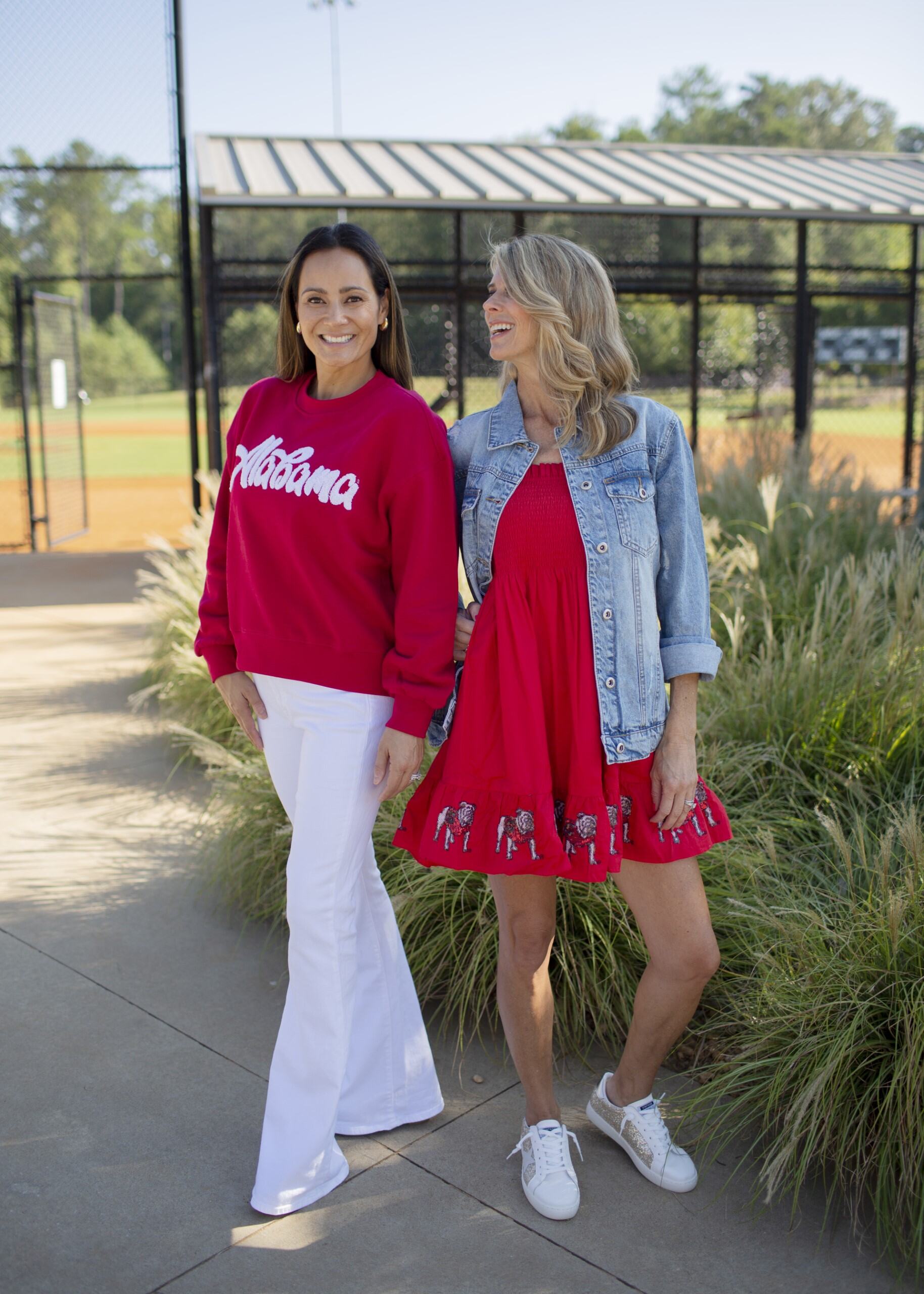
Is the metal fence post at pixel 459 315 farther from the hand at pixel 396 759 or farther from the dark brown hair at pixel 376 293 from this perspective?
the hand at pixel 396 759

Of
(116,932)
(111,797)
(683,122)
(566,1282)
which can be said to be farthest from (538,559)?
(683,122)

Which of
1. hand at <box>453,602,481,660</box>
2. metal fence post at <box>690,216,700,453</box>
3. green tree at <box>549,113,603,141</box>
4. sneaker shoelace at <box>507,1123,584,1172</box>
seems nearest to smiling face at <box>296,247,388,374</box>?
hand at <box>453,602,481,660</box>

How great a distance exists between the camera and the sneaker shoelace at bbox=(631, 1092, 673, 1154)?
8.36ft

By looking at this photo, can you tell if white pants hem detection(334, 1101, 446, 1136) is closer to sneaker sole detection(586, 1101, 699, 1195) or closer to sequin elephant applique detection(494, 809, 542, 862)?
sneaker sole detection(586, 1101, 699, 1195)

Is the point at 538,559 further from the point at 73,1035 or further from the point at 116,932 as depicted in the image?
the point at 116,932

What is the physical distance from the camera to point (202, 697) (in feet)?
18.2

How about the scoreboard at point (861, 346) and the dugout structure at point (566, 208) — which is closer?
the dugout structure at point (566, 208)

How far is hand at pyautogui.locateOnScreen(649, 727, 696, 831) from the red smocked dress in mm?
25

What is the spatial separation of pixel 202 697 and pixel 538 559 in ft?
11.6

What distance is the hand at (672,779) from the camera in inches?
92.4

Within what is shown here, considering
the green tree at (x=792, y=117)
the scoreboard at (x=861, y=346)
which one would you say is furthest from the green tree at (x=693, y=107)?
the scoreboard at (x=861, y=346)

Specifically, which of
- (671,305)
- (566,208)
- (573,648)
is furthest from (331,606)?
(671,305)

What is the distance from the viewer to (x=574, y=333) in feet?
7.66

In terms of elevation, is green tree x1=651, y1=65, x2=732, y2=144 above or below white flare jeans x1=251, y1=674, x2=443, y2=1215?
above
